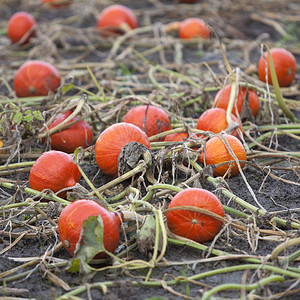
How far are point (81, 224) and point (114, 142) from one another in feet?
2.48

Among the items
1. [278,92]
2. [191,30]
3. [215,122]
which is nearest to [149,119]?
[215,122]

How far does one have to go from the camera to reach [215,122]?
333cm

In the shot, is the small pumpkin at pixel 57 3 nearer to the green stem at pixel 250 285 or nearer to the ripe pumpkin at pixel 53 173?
the ripe pumpkin at pixel 53 173

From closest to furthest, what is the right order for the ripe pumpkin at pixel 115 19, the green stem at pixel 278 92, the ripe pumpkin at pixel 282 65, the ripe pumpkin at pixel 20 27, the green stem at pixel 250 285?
1. the green stem at pixel 250 285
2. the green stem at pixel 278 92
3. the ripe pumpkin at pixel 282 65
4. the ripe pumpkin at pixel 20 27
5. the ripe pumpkin at pixel 115 19

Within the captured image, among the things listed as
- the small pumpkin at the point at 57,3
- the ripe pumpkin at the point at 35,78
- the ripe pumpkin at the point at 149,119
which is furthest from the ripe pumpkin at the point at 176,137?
the small pumpkin at the point at 57,3

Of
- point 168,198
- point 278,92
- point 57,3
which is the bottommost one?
point 57,3

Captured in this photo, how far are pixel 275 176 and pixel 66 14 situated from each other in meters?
5.70

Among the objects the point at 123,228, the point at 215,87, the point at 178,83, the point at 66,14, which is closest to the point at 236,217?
the point at 123,228

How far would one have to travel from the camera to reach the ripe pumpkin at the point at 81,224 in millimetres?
2244

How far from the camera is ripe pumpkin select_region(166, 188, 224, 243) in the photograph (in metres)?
2.38

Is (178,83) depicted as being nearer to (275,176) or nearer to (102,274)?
(275,176)

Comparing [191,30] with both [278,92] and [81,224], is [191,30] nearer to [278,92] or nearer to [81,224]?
[278,92]

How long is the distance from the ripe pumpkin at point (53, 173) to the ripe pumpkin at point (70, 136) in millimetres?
487

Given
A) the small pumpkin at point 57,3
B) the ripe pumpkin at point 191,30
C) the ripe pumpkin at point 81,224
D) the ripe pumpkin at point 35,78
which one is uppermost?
the ripe pumpkin at point 81,224
